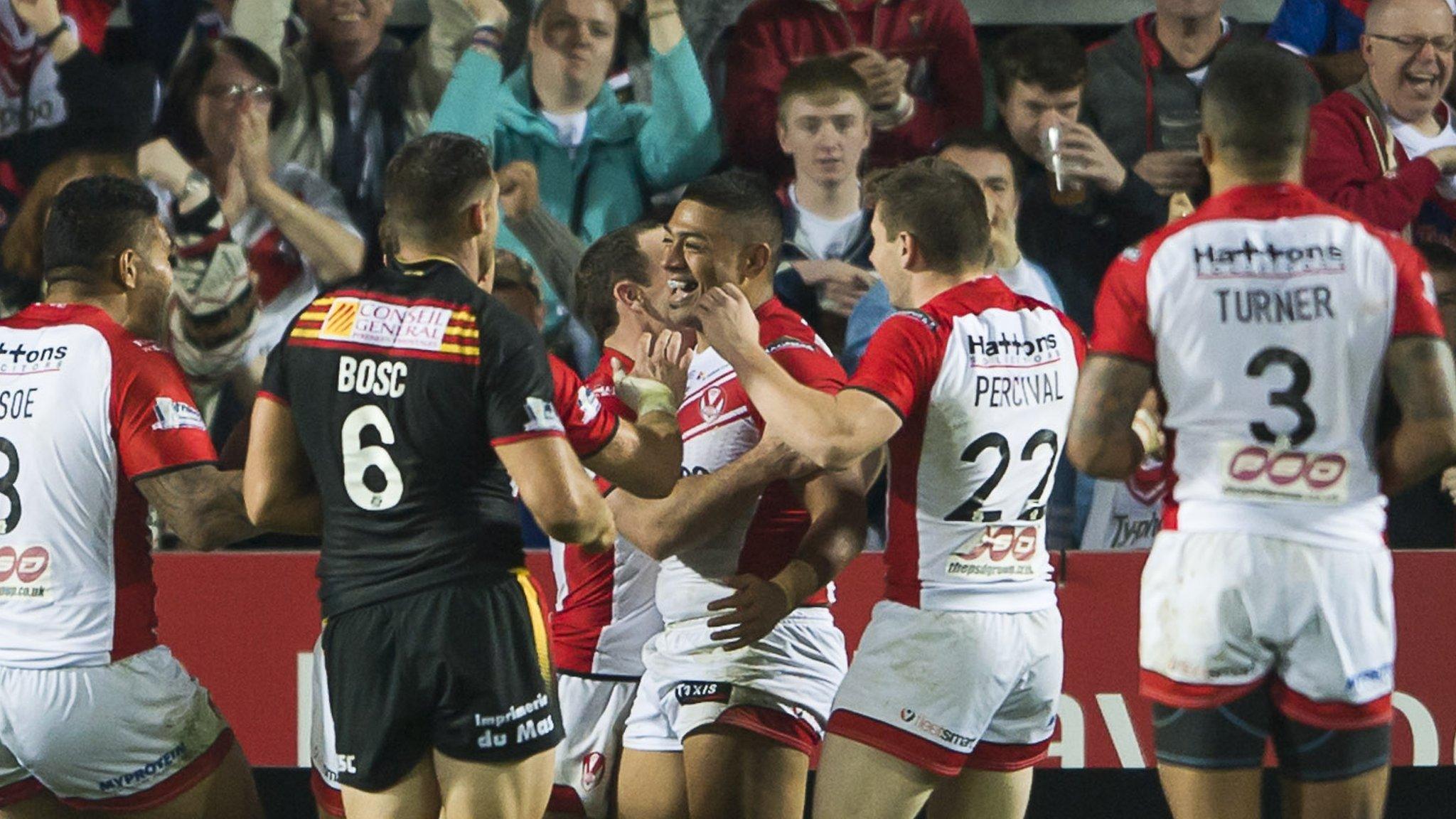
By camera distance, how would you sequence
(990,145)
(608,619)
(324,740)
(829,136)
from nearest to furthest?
(324,740)
(608,619)
(990,145)
(829,136)

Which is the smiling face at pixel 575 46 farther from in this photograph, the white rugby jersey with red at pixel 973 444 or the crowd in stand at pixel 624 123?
the white rugby jersey with red at pixel 973 444

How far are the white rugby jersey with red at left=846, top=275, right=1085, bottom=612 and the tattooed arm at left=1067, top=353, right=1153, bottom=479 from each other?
1.81 ft

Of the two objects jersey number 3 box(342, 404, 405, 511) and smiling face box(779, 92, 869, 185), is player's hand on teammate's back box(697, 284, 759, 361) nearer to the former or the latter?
jersey number 3 box(342, 404, 405, 511)

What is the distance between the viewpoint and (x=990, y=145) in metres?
6.56

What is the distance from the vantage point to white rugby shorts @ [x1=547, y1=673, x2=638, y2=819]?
15.0 feet

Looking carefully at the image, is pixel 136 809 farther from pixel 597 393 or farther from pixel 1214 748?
pixel 1214 748

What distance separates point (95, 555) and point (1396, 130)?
5.26 meters

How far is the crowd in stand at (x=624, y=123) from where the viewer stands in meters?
6.61

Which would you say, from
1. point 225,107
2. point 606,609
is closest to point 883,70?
point 225,107

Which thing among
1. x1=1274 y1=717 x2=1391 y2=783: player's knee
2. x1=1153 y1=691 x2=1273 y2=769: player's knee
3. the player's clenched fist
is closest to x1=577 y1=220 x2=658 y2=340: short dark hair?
the player's clenched fist

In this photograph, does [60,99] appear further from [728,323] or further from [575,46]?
[728,323]

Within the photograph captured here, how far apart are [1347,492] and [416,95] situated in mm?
4659

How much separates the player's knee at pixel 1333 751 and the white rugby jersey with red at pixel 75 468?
101 inches

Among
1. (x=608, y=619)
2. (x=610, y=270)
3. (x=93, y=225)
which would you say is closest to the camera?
(x=93, y=225)
